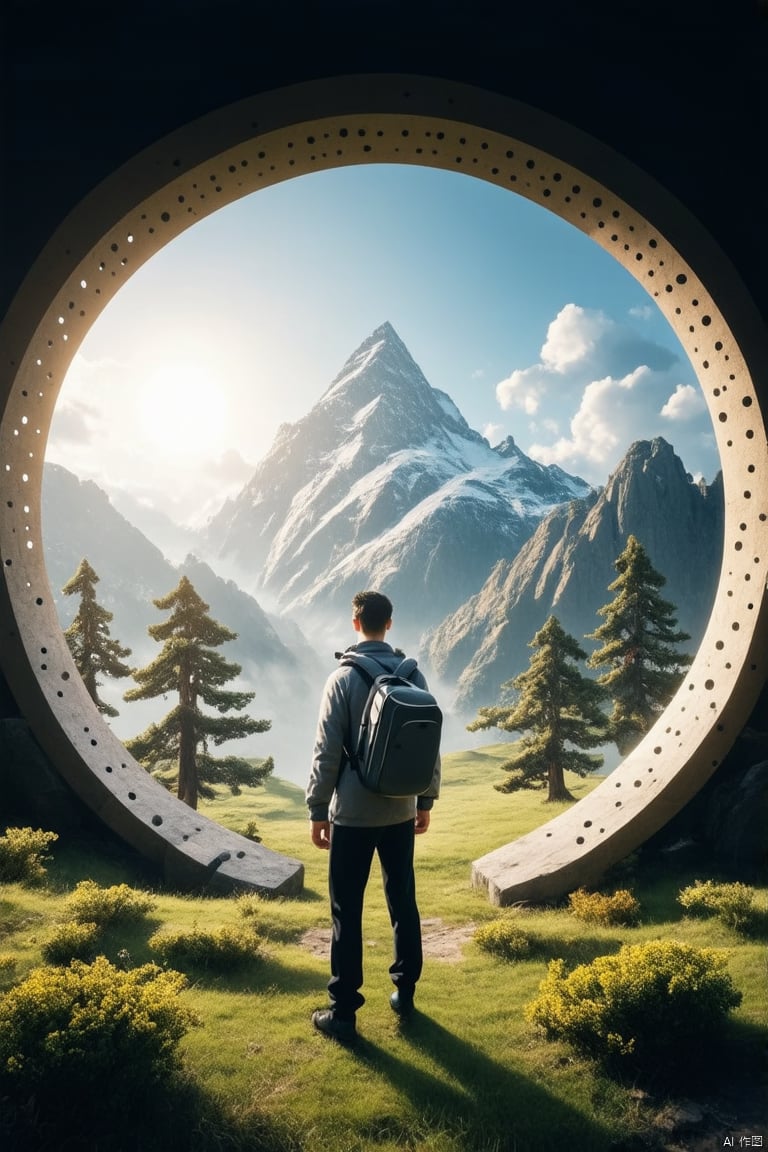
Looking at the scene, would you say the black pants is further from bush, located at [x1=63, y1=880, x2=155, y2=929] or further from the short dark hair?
bush, located at [x1=63, y1=880, x2=155, y2=929]

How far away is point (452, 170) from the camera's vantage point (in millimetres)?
6516

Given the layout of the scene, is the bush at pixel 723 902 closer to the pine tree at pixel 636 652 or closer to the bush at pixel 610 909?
the bush at pixel 610 909

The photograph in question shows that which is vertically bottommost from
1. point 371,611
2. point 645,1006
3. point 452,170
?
point 645,1006

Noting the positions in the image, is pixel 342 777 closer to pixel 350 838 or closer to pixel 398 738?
pixel 350 838

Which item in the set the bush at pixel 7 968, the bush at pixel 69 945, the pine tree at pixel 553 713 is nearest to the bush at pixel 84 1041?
the bush at pixel 7 968

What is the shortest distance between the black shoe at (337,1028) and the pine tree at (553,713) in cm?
1145

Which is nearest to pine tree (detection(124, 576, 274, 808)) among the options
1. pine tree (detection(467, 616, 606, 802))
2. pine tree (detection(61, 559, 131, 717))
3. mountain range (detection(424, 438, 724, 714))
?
pine tree (detection(61, 559, 131, 717))

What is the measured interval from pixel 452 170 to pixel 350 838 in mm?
6101

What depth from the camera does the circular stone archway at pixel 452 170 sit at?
5.70 meters

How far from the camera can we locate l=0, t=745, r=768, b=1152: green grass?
3.11 meters

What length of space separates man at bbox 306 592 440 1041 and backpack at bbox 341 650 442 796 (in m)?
0.19

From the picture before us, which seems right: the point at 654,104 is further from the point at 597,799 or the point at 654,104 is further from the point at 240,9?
the point at 597,799

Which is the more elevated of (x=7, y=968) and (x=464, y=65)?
(x=464, y=65)

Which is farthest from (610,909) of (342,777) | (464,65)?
(464,65)
